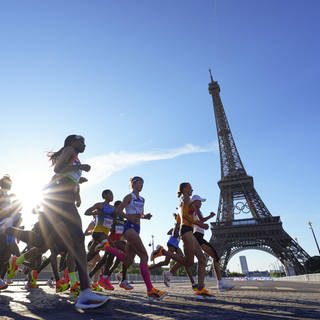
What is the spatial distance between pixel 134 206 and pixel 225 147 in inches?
2361

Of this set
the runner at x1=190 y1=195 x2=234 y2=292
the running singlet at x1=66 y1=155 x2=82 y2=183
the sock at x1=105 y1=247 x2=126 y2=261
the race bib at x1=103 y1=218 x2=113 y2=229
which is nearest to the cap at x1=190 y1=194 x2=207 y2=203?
the runner at x1=190 y1=195 x2=234 y2=292

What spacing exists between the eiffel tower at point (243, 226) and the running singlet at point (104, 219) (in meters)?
42.7

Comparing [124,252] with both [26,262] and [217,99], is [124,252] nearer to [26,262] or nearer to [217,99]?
[26,262]

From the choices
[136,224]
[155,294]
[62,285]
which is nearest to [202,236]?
[136,224]

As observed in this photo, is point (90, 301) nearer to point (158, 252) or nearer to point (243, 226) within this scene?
point (158, 252)

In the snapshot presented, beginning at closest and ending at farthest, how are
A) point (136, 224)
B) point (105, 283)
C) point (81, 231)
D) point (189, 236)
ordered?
point (81, 231), point (136, 224), point (189, 236), point (105, 283)

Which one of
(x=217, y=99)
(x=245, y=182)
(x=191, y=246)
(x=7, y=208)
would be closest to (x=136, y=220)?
(x=191, y=246)

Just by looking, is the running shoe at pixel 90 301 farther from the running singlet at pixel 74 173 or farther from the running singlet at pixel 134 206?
the running singlet at pixel 134 206

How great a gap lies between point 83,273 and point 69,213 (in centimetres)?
68

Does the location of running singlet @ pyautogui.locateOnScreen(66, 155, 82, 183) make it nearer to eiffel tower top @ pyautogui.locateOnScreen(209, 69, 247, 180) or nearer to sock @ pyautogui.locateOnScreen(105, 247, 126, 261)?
sock @ pyautogui.locateOnScreen(105, 247, 126, 261)

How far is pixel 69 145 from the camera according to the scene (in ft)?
13.8

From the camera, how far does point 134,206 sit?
224 inches

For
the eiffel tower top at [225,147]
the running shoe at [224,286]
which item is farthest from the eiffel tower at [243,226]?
the running shoe at [224,286]

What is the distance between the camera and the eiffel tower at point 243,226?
48.5 m
